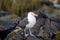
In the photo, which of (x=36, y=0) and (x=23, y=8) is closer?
(x=23, y=8)

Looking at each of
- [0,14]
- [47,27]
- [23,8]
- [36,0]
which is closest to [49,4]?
[36,0]

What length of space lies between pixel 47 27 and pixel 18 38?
1537 millimetres

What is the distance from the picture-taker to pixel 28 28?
20.2 feet

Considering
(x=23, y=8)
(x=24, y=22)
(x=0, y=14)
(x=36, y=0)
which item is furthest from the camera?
(x=36, y=0)

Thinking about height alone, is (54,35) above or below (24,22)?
below

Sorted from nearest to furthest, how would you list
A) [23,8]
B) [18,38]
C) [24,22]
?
[18,38] → [24,22] → [23,8]

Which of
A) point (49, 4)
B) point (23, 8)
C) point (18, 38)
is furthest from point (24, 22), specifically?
point (49, 4)

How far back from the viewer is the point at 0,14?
8602mm

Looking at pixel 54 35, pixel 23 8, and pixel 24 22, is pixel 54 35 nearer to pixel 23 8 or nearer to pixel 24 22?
pixel 24 22

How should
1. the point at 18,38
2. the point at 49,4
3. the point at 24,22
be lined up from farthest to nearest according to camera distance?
1. the point at 49,4
2. the point at 24,22
3. the point at 18,38

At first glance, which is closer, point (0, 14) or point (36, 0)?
point (0, 14)

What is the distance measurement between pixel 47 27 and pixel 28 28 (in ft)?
3.18

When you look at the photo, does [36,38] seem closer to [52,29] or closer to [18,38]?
[18,38]

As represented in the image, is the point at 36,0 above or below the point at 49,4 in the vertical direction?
above
